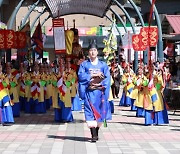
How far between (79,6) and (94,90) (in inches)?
475

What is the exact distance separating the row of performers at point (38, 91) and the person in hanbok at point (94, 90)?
2974 millimetres

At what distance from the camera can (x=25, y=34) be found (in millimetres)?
19125

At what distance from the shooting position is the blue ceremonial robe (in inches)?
386

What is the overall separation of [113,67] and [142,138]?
10.4 meters

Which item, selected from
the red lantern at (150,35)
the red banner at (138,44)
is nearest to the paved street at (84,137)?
the red lantern at (150,35)

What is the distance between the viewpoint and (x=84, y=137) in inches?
415

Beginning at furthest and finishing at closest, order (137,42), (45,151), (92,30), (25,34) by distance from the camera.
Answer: (92,30), (25,34), (137,42), (45,151)

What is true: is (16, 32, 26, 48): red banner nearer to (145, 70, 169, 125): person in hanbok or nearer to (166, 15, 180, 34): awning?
(166, 15, 180, 34): awning

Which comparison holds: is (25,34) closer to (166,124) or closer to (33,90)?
(33,90)

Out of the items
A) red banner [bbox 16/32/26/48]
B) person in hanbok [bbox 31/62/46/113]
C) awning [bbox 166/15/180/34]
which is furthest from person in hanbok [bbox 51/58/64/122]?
awning [bbox 166/15/180/34]

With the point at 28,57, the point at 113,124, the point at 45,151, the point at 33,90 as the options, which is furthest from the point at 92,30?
the point at 45,151

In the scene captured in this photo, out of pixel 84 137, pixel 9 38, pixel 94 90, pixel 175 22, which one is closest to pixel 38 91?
pixel 9 38

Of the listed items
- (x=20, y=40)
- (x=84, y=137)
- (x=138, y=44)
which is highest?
(x=20, y=40)

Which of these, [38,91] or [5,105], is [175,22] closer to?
[38,91]
